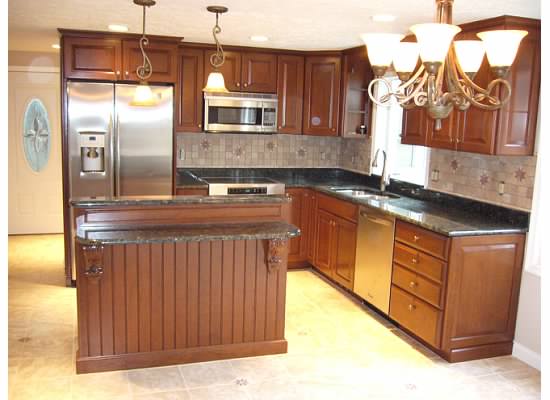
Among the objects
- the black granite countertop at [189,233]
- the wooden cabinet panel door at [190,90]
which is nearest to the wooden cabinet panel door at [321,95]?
the wooden cabinet panel door at [190,90]

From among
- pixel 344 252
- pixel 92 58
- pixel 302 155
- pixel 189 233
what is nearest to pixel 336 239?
pixel 344 252

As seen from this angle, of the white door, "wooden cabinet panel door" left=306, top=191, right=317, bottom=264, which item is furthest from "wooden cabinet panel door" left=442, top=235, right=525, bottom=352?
the white door

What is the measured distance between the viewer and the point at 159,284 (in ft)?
11.3

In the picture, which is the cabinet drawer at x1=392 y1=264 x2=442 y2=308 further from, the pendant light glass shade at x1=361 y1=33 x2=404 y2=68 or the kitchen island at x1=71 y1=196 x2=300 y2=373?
the pendant light glass shade at x1=361 y1=33 x2=404 y2=68

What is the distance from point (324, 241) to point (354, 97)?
1.53m

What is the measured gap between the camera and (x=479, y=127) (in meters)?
3.71

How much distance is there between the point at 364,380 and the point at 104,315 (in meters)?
1.68

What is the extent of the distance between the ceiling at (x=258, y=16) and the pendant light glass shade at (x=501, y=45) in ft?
3.95

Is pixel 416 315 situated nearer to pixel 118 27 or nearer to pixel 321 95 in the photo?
pixel 321 95

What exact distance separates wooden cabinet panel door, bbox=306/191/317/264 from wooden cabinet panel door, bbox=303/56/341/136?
0.76m

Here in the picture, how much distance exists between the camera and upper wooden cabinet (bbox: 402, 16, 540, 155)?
3512 mm

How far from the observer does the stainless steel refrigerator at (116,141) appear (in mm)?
4797

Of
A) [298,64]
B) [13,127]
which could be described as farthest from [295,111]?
[13,127]
